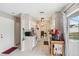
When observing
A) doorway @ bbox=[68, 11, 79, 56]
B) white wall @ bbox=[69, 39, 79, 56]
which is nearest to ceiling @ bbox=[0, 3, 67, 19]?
doorway @ bbox=[68, 11, 79, 56]

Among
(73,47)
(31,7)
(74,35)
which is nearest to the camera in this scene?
(74,35)

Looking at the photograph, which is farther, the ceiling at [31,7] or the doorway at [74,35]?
the ceiling at [31,7]

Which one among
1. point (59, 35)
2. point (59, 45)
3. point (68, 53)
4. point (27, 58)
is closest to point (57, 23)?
point (59, 35)

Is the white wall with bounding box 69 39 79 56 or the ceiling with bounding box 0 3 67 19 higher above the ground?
the ceiling with bounding box 0 3 67 19

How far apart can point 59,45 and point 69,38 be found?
2.24ft

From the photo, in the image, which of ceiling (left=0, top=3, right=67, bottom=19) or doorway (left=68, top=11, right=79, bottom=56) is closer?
doorway (left=68, top=11, right=79, bottom=56)

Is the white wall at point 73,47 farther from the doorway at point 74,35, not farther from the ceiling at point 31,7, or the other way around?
the ceiling at point 31,7

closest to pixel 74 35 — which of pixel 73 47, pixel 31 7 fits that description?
pixel 73 47

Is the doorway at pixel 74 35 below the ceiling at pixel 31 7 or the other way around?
below

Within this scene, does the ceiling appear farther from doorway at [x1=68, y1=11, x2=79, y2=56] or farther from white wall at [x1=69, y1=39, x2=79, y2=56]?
white wall at [x1=69, y1=39, x2=79, y2=56]

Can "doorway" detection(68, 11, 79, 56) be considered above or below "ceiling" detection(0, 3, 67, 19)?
below

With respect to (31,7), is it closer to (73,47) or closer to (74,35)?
(74,35)

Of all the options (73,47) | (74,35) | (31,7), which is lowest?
(73,47)

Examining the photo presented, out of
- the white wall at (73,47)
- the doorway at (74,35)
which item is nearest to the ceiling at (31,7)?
the doorway at (74,35)
